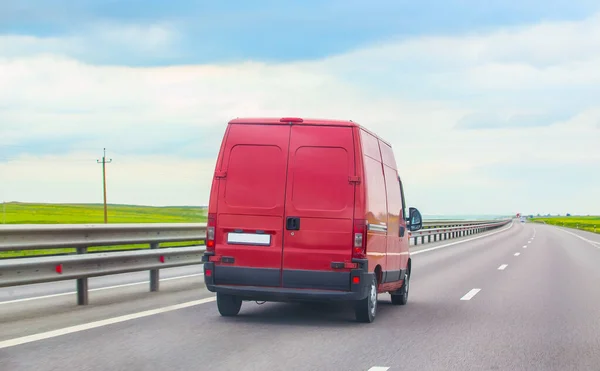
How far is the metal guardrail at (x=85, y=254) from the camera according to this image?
8.82 metres

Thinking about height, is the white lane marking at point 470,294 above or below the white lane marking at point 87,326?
below

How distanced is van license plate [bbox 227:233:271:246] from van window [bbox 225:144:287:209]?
0.32 m

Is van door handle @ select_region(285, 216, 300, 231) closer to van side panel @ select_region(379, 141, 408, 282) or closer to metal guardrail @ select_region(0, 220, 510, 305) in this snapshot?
van side panel @ select_region(379, 141, 408, 282)

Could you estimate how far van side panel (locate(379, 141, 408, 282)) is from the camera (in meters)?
10.3

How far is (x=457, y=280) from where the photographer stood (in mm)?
15977

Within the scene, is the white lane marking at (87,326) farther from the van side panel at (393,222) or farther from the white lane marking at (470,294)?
the white lane marking at (470,294)

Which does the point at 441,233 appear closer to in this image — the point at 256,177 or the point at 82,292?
the point at 82,292

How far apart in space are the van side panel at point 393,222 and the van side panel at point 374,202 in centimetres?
30

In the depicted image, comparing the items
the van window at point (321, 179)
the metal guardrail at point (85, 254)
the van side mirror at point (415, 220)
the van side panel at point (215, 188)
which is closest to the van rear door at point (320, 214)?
the van window at point (321, 179)

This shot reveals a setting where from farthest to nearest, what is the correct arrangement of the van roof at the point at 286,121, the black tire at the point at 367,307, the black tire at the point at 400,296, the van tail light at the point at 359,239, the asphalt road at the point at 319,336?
the black tire at the point at 400,296, the black tire at the point at 367,307, the van roof at the point at 286,121, the van tail light at the point at 359,239, the asphalt road at the point at 319,336

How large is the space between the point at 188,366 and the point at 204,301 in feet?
14.9

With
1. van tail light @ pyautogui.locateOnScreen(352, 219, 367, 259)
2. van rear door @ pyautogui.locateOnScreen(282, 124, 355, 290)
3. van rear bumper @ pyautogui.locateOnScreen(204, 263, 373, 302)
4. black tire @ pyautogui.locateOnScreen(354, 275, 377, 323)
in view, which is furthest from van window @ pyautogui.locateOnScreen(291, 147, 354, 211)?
black tire @ pyautogui.locateOnScreen(354, 275, 377, 323)

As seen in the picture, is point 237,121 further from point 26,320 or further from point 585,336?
point 585,336

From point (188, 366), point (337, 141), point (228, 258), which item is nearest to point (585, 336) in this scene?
point (337, 141)
